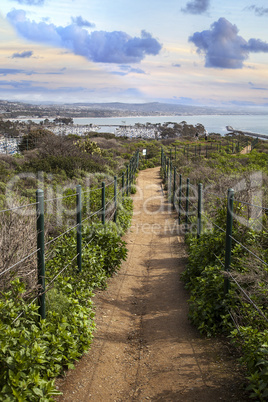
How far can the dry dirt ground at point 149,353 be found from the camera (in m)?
4.09

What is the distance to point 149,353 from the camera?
200 inches

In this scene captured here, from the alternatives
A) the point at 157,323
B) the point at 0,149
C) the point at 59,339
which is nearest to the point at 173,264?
the point at 157,323

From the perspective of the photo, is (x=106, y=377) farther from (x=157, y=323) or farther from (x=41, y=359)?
(x=157, y=323)

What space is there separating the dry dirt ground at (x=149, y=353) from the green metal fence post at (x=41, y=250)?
786mm

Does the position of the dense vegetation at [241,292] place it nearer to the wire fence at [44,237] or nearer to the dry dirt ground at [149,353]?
the dry dirt ground at [149,353]

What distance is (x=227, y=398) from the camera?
3.83 m

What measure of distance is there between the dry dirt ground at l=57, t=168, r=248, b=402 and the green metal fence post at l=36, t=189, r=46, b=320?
0.79 m

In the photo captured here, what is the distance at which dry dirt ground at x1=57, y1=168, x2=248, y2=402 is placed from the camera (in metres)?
4.09

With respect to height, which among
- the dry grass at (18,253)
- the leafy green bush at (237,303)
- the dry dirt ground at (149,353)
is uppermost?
the dry grass at (18,253)

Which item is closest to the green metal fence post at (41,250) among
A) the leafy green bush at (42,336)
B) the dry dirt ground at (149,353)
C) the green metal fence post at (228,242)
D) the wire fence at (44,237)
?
the wire fence at (44,237)

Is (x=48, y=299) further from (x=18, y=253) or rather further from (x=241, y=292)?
(x=241, y=292)

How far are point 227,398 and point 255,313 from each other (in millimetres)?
886

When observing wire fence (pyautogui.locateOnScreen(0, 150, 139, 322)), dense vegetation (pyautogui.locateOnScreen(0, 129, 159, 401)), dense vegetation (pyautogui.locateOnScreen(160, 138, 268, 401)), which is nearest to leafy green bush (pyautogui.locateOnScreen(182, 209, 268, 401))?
dense vegetation (pyautogui.locateOnScreen(160, 138, 268, 401))

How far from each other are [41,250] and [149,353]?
1989mm
